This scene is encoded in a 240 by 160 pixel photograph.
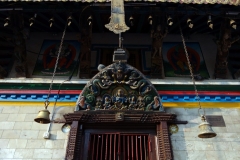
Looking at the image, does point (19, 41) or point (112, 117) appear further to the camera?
point (19, 41)

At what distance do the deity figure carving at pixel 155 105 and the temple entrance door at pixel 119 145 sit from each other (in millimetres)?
587

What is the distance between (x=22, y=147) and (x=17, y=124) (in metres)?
0.67

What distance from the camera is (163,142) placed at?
6.61m

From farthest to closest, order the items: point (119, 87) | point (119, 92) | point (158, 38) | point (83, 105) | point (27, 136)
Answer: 1. point (158, 38)
2. point (119, 87)
3. point (119, 92)
4. point (83, 105)
5. point (27, 136)

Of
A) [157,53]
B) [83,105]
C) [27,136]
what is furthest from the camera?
[157,53]

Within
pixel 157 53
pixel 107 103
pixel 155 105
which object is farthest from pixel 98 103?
pixel 157 53

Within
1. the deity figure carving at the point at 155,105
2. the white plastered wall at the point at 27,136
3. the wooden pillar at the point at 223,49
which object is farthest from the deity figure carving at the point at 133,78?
the wooden pillar at the point at 223,49

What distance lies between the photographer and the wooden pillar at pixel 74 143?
21.0 ft

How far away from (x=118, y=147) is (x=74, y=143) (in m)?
1.02

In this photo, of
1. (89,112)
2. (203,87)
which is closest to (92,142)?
(89,112)

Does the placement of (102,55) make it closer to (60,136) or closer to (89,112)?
(89,112)

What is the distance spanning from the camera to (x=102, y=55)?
8836 millimetres

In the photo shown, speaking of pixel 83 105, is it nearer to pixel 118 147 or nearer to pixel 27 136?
pixel 118 147

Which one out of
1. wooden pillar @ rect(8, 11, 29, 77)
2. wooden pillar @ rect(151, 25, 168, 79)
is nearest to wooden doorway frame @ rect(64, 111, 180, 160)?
wooden pillar @ rect(151, 25, 168, 79)
